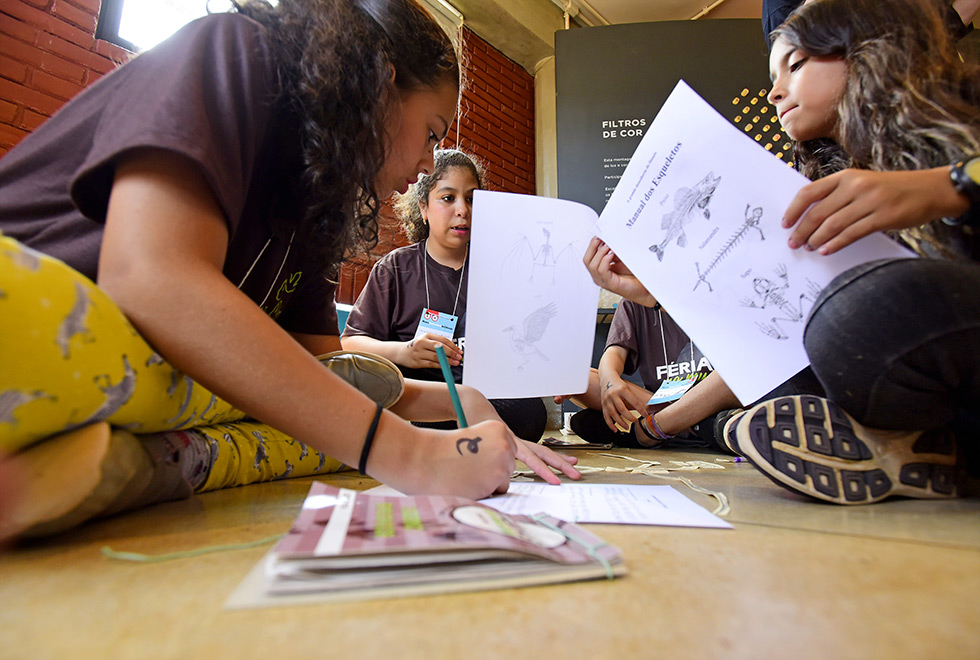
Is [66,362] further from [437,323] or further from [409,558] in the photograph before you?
[437,323]

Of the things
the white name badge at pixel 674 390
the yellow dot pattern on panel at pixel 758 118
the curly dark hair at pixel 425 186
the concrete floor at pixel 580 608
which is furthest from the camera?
the yellow dot pattern on panel at pixel 758 118

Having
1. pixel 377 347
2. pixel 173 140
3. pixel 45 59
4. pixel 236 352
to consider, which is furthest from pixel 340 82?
pixel 45 59

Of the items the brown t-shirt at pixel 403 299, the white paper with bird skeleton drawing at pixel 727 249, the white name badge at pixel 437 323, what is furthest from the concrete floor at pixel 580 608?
the brown t-shirt at pixel 403 299

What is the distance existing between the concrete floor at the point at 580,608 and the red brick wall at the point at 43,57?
6.77 feet

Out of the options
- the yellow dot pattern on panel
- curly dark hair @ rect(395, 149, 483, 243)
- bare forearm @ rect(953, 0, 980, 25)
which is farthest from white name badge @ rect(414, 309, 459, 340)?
the yellow dot pattern on panel

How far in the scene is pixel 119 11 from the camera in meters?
2.14

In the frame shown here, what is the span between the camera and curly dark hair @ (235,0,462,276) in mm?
647

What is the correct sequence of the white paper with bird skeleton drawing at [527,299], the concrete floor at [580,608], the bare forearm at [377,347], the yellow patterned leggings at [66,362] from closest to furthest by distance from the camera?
the concrete floor at [580,608] → the yellow patterned leggings at [66,362] → the white paper with bird skeleton drawing at [527,299] → the bare forearm at [377,347]

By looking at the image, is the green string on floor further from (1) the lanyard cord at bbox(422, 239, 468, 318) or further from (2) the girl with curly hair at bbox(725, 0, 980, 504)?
(1) the lanyard cord at bbox(422, 239, 468, 318)

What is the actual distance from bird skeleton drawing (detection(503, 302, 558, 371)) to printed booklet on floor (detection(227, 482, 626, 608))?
2.66ft

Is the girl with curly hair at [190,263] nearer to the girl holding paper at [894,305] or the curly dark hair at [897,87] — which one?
the girl holding paper at [894,305]

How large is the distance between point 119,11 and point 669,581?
9.04 feet

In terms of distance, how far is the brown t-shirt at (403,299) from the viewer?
1.78 meters

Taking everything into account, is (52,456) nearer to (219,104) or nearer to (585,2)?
(219,104)
